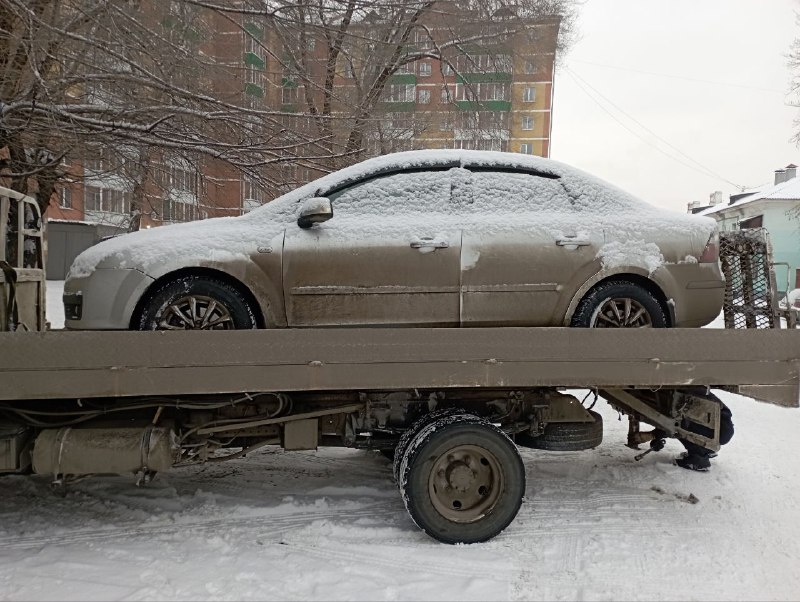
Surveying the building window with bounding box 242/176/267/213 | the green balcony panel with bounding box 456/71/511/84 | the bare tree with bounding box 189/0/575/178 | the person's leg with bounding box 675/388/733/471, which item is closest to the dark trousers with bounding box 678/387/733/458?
the person's leg with bounding box 675/388/733/471

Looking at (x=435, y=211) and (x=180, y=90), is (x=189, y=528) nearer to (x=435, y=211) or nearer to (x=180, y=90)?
(x=435, y=211)

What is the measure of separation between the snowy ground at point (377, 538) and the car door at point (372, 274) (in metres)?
1.39

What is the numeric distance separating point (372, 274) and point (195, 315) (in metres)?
1.23

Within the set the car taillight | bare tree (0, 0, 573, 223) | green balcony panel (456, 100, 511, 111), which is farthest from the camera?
green balcony panel (456, 100, 511, 111)

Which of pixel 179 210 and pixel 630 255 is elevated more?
pixel 179 210

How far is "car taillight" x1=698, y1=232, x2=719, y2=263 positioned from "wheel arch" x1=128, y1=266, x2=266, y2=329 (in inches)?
127

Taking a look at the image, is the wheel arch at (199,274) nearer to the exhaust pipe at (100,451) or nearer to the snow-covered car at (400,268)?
the snow-covered car at (400,268)

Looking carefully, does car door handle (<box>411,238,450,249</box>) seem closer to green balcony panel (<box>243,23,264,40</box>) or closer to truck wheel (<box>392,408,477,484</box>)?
truck wheel (<box>392,408,477,484</box>)

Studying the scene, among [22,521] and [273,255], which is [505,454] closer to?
[273,255]

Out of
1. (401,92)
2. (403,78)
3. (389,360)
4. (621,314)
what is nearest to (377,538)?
(389,360)

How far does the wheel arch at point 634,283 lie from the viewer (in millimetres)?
4062

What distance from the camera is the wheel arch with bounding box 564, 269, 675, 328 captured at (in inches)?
160

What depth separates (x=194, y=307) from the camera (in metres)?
3.85

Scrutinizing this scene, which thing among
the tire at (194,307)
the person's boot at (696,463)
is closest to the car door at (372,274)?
the tire at (194,307)
